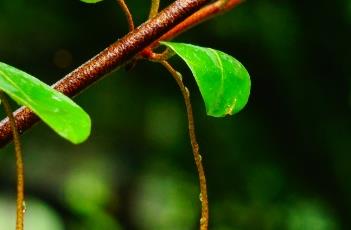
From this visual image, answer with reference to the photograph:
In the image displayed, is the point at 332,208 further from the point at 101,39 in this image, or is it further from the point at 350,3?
the point at 101,39

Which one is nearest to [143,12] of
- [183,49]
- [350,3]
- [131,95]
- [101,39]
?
[101,39]

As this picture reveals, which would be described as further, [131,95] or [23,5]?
[131,95]

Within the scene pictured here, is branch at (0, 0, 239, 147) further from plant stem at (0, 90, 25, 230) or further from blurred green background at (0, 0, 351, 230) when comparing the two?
blurred green background at (0, 0, 351, 230)

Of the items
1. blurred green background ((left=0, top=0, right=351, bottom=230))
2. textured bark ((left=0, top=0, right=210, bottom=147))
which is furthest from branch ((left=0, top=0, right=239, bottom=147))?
blurred green background ((left=0, top=0, right=351, bottom=230))

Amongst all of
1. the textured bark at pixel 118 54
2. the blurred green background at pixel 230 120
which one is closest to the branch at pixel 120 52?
the textured bark at pixel 118 54

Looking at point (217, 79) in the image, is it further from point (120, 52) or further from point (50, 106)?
point (50, 106)
